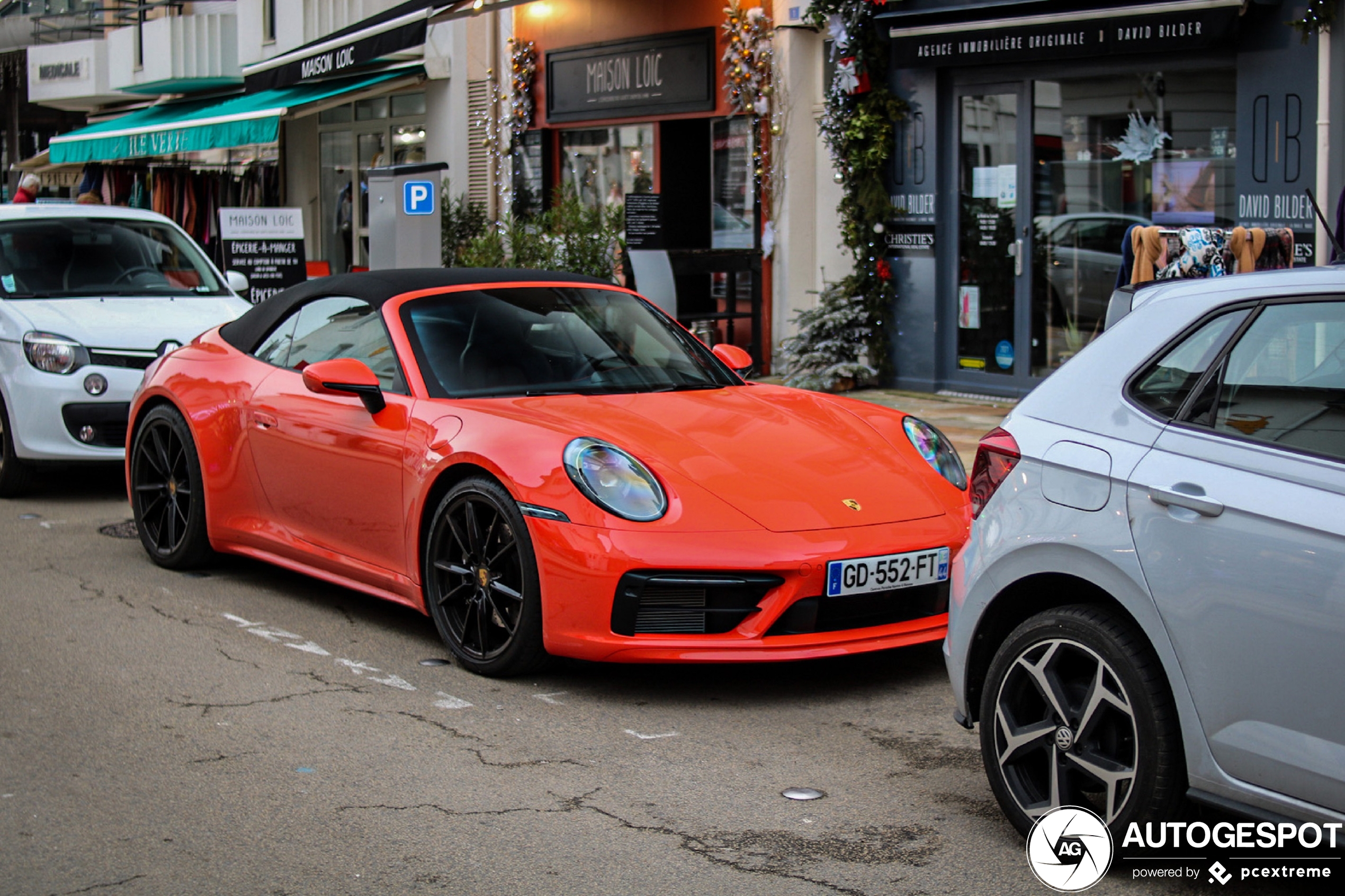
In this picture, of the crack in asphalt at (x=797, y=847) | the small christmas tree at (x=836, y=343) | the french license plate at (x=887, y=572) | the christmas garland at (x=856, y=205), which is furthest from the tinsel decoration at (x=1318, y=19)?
the crack in asphalt at (x=797, y=847)

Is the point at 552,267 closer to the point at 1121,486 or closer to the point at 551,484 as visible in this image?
the point at 551,484

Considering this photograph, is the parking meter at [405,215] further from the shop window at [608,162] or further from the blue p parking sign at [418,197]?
the shop window at [608,162]

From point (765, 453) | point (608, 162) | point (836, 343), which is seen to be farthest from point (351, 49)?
point (765, 453)

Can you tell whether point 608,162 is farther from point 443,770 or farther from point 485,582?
point 443,770

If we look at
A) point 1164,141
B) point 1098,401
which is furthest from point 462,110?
point 1098,401

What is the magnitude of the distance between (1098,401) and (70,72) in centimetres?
2944

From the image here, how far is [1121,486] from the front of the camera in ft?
11.4

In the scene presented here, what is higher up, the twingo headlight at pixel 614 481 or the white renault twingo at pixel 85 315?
the white renault twingo at pixel 85 315

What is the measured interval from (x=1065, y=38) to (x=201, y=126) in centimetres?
1262

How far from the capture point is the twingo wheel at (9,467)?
9.18 meters

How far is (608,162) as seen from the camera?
16.9m

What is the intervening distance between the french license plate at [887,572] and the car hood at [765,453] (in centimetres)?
16

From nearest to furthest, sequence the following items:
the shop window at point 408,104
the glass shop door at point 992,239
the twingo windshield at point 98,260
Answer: the twingo windshield at point 98,260 < the glass shop door at point 992,239 < the shop window at point 408,104

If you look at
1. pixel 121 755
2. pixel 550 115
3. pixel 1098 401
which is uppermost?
pixel 550 115
